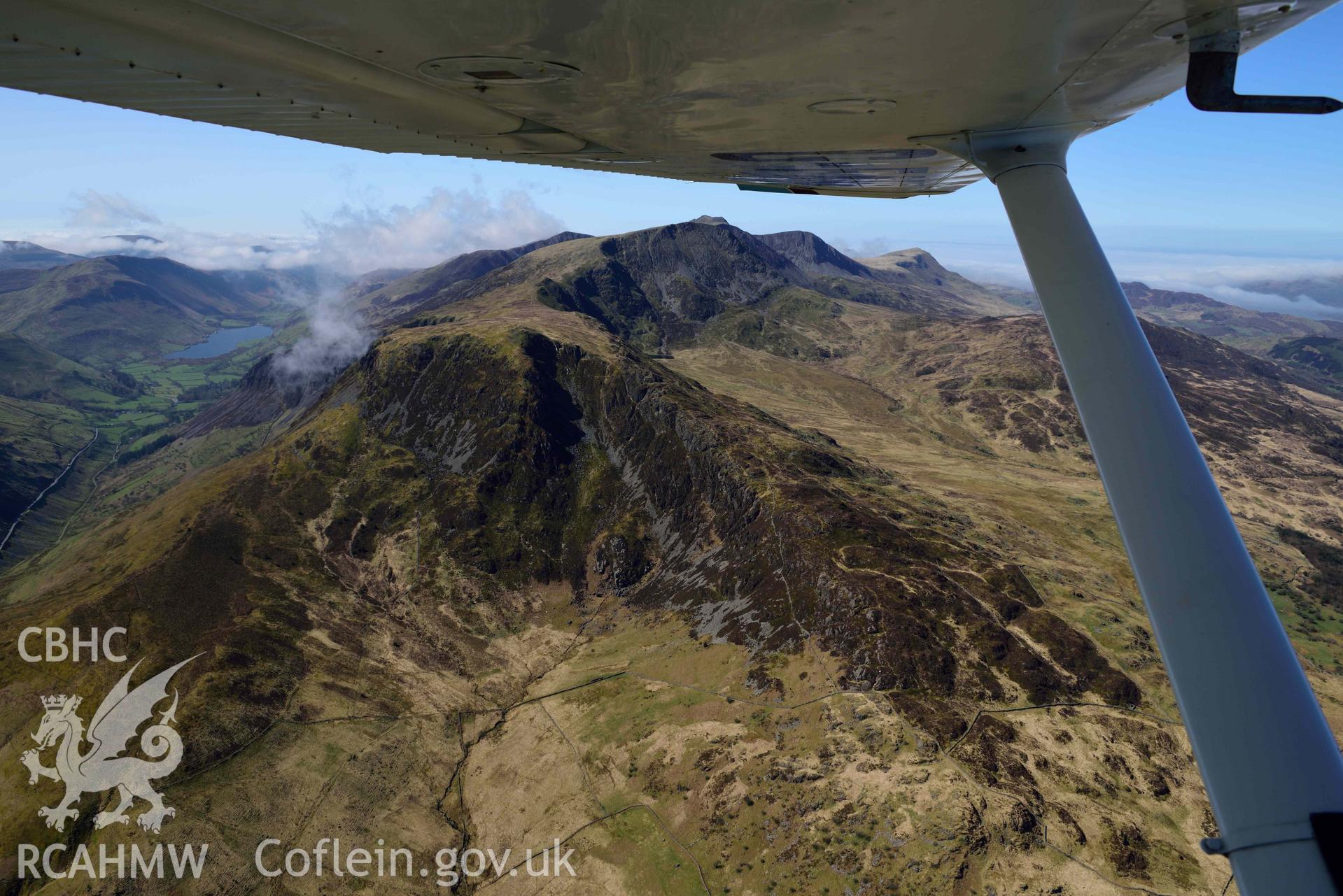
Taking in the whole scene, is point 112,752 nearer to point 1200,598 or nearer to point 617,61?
point 617,61

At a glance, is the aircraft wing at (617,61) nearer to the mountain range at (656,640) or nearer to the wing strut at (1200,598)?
the wing strut at (1200,598)

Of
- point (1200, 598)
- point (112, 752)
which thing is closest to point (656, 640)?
point (112, 752)

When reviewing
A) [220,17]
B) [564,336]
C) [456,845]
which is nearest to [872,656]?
[456,845]

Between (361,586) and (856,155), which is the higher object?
(856,155)

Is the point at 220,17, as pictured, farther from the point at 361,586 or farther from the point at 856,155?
the point at 361,586

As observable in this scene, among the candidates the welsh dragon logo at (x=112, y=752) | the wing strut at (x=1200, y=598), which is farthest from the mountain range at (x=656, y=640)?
the wing strut at (x=1200, y=598)

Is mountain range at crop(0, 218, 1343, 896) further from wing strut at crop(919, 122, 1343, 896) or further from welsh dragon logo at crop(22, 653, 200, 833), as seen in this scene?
wing strut at crop(919, 122, 1343, 896)

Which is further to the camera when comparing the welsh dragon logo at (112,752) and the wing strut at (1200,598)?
the welsh dragon logo at (112,752)
